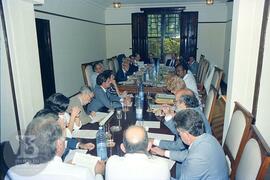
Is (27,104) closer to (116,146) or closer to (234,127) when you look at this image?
(116,146)

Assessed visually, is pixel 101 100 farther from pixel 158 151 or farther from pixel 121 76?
pixel 121 76

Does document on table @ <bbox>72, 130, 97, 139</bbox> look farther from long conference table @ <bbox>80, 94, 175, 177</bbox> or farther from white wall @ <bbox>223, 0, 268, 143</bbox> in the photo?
white wall @ <bbox>223, 0, 268, 143</bbox>

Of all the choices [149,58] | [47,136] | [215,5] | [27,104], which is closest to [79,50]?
[149,58]

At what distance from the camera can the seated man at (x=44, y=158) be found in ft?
3.89

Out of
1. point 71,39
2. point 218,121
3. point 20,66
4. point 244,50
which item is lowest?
point 218,121

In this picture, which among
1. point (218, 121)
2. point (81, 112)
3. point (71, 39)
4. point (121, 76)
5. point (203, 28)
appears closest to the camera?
point (81, 112)

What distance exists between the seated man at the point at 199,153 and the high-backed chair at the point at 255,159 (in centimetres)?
13

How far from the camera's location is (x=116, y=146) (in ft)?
5.96

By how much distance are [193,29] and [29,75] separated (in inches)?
248

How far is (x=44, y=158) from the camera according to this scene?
4.09 feet

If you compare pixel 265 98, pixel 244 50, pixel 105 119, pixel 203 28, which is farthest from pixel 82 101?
pixel 203 28

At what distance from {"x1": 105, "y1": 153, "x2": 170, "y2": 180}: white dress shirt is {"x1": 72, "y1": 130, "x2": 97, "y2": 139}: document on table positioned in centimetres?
79

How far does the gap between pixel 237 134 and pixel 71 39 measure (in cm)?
483

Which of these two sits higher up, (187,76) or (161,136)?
(187,76)
